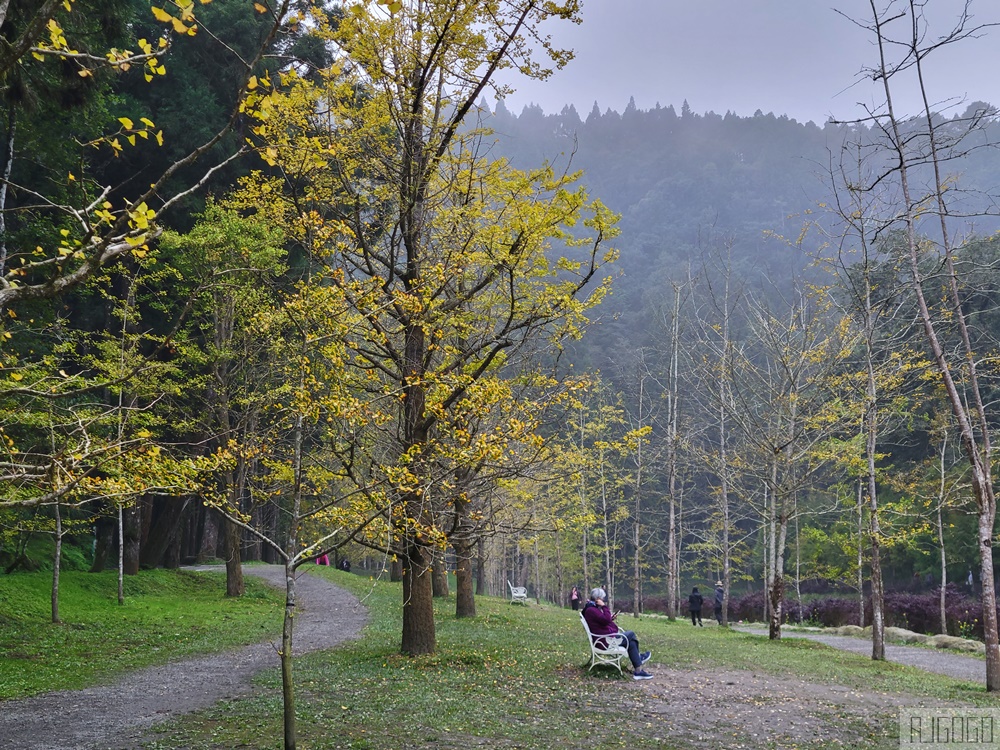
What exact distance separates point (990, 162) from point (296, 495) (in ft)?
275

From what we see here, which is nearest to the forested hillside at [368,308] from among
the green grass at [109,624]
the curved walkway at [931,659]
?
the green grass at [109,624]

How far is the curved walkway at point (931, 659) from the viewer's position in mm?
12969

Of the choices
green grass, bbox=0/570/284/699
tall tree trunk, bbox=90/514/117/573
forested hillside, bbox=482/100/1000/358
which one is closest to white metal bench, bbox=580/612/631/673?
green grass, bbox=0/570/284/699

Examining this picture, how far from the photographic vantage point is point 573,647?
487 inches

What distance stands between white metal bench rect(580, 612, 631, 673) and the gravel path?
4.53m

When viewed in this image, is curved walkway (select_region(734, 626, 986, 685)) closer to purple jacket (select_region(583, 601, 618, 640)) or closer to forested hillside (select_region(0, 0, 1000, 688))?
forested hillside (select_region(0, 0, 1000, 688))

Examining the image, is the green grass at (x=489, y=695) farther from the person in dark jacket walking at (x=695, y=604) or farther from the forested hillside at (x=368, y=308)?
the person in dark jacket walking at (x=695, y=604)

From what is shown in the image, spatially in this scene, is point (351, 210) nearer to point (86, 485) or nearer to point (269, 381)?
point (86, 485)

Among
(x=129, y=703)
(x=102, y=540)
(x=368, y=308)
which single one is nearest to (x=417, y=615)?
(x=129, y=703)

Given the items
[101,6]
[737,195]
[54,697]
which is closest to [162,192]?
[101,6]

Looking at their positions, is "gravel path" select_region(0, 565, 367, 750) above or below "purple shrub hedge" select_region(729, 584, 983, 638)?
above

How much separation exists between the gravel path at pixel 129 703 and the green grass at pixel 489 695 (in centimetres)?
44

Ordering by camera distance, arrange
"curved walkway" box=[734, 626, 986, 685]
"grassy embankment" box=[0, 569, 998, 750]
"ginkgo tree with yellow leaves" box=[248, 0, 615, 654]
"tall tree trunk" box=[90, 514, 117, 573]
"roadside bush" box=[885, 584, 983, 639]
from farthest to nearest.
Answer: "roadside bush" box=[885, 584, 983, 639], "tall tree trunk" box=[90, 514, 117, 573], "curved walkway" box=[734, 626, 986, 685], "ginkgo tree with yellow leaves" box=[248, 0, 615, 654], "grassy embankment" box=[0, 569, 998, 750]

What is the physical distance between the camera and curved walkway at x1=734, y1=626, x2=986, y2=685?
42.5ft
